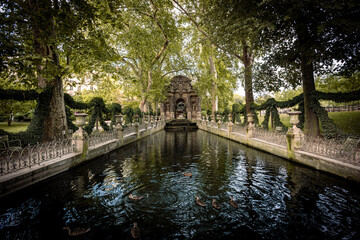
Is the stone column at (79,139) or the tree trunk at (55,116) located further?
the tree trunk at (55,116)

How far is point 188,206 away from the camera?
410cm

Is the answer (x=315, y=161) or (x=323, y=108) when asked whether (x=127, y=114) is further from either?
(x=323, y=108)

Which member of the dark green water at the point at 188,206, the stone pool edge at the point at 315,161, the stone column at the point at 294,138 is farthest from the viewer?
the stone column at the point at 294,138

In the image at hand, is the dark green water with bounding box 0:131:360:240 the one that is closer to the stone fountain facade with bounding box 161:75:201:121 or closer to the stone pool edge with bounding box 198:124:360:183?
the stone pool edge with bounding box 198:124:360:183

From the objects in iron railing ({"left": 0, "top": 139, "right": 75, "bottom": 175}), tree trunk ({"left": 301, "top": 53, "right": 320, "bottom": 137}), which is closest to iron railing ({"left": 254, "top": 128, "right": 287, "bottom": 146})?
tree trunk ({"left": 301, "top": 53, "right": 320, "bottom": 137})

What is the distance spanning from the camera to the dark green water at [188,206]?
3.25 m

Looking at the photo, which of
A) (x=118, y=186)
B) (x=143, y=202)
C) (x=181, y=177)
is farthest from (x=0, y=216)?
(x=181, y=177)

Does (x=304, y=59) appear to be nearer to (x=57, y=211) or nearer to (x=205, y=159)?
(x=205, y=159)

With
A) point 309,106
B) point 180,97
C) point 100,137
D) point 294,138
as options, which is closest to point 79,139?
point 100,137

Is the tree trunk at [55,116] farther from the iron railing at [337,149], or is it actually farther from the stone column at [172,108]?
the stone column at [172,108]

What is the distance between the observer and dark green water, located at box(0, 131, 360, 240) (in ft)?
10.7

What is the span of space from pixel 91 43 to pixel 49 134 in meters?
5.51

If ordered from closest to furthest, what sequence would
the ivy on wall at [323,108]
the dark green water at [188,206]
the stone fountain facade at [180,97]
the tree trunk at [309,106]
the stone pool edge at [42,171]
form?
the dark green water at [188,206] < the stone pool edge at [42,171] < the ivy on wall at [323,108] < the tree trunk at [309,106] < the stone fountain facade at [180,97]

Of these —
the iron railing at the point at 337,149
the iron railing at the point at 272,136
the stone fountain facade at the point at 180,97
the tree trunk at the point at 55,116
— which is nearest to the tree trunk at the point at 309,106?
the iron railing at the point at 272,136
